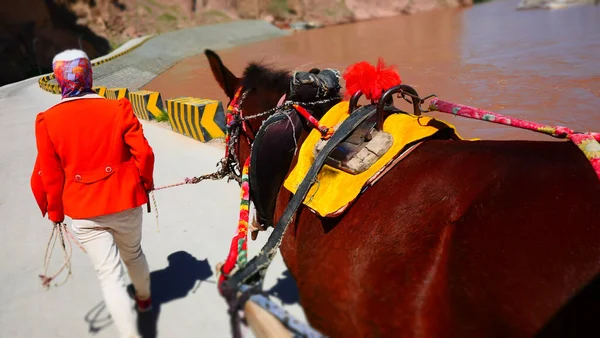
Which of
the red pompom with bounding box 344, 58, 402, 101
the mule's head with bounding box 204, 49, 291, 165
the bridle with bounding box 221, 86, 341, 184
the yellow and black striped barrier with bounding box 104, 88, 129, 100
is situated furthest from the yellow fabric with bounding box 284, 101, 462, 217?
the yellow and black striped barrier with bounding box 104, 88, 129, 100

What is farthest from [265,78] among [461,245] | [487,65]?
[487,65]

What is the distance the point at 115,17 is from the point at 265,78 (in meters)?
39.4

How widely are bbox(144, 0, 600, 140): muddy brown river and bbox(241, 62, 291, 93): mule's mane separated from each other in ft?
0.79

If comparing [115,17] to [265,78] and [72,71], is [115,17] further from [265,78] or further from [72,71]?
[265,78]

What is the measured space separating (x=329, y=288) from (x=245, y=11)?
50.5 m

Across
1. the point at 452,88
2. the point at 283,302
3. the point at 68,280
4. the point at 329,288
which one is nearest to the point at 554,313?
the point at 329,288

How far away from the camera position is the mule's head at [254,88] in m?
2.66

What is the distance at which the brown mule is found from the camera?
1.23 metres

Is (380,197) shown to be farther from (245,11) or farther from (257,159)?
(245,11)

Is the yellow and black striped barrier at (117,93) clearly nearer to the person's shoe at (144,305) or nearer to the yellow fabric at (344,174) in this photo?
the person's shoe at (144,305)

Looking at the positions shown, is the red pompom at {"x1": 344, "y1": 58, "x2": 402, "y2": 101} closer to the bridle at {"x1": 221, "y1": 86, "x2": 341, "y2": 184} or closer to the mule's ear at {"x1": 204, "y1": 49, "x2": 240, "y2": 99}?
the bridle at {"x1": 221, "y1": 86, "x2": 341, "y2": 184}

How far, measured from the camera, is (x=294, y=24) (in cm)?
4491

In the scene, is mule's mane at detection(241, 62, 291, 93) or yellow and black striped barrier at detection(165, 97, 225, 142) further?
yellow and black striped barrier at detection(165, 97, 225, 142)

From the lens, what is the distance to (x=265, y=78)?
2697 mm
